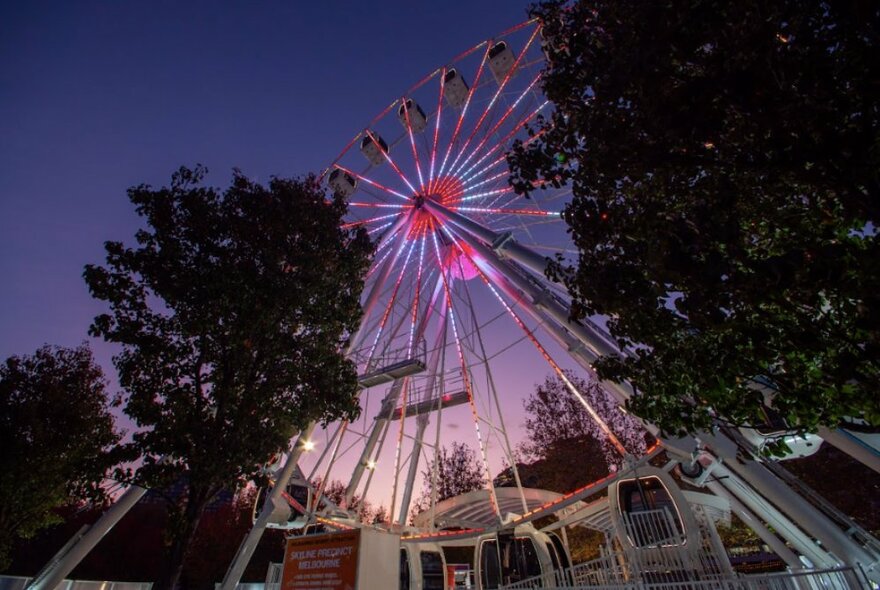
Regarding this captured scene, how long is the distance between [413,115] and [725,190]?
19831 mm

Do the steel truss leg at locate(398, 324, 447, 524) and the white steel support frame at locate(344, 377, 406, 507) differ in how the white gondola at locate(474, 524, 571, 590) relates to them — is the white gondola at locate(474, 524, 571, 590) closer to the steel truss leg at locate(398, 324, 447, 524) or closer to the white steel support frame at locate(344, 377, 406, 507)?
the steel truss leg at locate(398, 324, 447, 524)

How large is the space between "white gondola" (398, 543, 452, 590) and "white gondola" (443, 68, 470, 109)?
21.2m

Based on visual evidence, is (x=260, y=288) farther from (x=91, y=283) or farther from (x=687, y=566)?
(x=687, y=566)

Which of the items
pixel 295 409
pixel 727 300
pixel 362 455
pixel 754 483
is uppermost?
pixel 362 455

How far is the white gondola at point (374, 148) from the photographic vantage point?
2311 cm

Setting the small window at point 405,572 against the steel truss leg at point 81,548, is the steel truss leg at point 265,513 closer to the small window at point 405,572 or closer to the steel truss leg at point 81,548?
the steel truss leg at point 81,548

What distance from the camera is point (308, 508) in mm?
17312

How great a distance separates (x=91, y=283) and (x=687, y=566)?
1488cm

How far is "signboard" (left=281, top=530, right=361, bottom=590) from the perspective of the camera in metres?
7.70

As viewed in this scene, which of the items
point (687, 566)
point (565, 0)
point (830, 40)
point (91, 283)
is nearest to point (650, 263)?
point (830, 40)

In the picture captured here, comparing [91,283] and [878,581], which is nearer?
[878,581]

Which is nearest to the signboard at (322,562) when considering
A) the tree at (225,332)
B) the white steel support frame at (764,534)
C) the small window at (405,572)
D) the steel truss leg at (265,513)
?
the tree at (225,332)

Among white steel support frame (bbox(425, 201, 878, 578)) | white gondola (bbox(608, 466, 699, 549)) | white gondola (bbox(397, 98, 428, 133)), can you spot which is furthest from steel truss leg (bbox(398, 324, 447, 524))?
white gondola (bbox(397, 98, 428, 133))

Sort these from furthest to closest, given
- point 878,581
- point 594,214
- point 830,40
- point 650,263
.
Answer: point 878,581 < point 594,214 < point 650,263 < point 830,40
